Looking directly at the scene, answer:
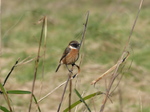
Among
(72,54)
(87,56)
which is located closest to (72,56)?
(72,54)

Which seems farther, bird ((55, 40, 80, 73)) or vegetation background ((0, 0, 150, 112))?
vegetation background ((0, 0, 150, 112))

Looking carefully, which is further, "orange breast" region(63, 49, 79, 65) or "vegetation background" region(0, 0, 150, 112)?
"vegetation background" region(0, 0, 150, 112)

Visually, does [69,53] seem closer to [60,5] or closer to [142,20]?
[142,20]

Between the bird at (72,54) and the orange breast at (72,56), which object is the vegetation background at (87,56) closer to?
the bird at (72,54)

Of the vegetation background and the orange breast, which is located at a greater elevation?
the orange breast

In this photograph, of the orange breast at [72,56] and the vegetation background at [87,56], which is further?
the vegetation background at [87,56]

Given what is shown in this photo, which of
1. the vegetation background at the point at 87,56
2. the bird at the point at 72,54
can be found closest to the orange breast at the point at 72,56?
the bird at the point at 72,54

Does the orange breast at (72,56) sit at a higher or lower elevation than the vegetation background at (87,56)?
higher

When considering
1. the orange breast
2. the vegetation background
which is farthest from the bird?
the vegetation background

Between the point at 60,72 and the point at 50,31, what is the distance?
13.7 feet

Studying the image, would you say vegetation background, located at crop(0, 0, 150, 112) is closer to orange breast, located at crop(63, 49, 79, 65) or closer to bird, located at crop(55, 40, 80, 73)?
bird, located at crop(55, 40, 80, 73)

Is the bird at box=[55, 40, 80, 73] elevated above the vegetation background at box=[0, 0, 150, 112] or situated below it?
above

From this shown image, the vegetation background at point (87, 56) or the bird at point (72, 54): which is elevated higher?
the bird at point (72, 54)

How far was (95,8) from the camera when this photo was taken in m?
15.8
